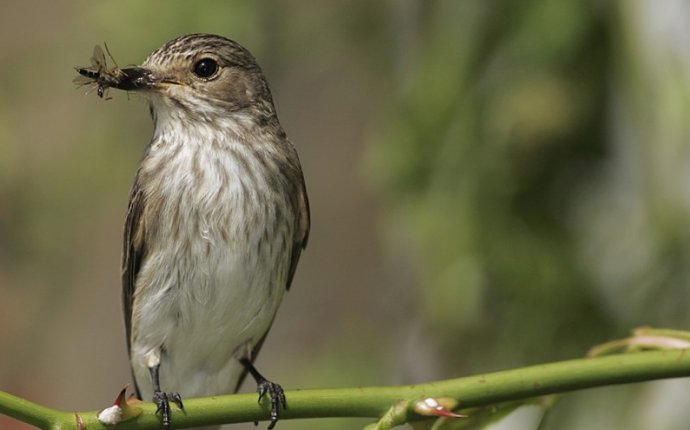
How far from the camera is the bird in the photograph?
330 cm

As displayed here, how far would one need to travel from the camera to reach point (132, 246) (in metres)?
3.52

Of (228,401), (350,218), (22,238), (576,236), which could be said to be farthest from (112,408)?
(350,218)

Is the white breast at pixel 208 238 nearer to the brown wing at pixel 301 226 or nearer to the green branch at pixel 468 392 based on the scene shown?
the brown wing at pixel 301 226


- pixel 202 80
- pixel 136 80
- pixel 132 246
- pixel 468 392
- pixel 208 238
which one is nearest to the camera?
pixel 468 392

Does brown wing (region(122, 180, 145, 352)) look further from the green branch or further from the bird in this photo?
the green branch

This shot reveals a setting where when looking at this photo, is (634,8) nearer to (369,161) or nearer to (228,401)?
(369,161)

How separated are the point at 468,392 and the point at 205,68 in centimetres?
163

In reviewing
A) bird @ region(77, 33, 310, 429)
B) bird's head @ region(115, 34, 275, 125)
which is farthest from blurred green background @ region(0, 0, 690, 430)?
bird @ region(77, 33, 310, 429)

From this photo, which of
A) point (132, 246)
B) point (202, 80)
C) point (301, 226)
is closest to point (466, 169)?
point (301, 226)

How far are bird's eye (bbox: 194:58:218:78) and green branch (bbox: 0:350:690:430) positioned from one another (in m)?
A: 1.47

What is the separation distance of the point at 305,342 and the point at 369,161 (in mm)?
3187

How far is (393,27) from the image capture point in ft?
12.5

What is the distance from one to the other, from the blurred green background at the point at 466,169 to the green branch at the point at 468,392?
0.25 meters

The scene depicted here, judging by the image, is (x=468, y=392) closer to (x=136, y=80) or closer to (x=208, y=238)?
(x=208, y=238)
